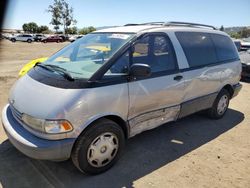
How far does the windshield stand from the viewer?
10.7 feet

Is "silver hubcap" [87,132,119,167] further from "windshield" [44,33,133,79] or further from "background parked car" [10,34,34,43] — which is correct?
"background parked car" [10,34,34,43]

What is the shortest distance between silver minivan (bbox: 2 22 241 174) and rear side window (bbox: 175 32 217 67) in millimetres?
17

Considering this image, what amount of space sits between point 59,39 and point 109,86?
4613 centimetres

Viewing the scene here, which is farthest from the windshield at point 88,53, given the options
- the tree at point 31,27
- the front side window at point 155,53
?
the tree at point 31,27

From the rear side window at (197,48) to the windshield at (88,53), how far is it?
43.6 inches

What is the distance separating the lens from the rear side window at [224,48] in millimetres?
4965

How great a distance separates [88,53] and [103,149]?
1.47 meters

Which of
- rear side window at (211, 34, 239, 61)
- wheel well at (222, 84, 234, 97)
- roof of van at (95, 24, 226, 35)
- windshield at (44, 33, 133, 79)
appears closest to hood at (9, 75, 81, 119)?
windshield at (44, 33, 133, 79)

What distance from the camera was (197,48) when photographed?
4.44 meters

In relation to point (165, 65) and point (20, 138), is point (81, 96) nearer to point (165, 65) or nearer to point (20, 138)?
point (20, 138)

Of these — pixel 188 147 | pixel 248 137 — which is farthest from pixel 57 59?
pixel 248 137

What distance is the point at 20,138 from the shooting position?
9.41ft

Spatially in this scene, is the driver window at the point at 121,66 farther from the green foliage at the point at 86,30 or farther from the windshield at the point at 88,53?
the green foliage at the point at 86,30

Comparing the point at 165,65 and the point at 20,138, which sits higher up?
the point at 165,65
